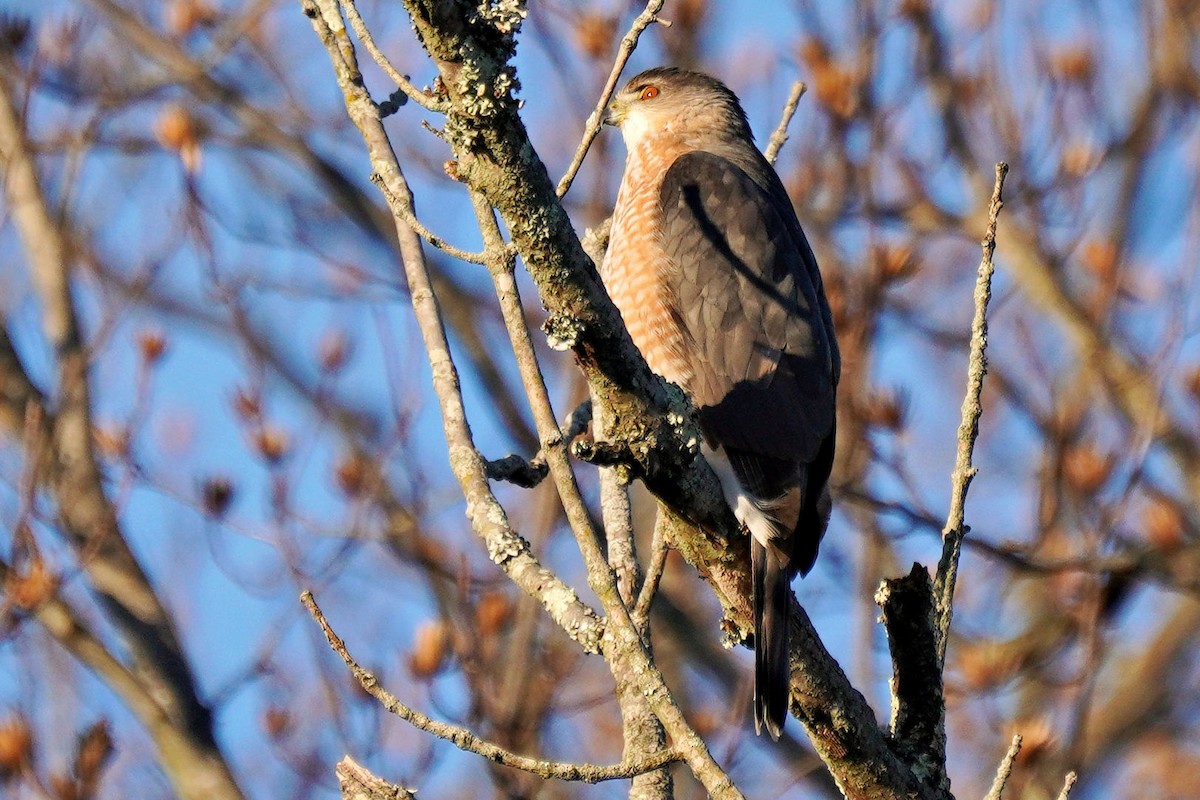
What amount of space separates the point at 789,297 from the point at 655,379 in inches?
69.8

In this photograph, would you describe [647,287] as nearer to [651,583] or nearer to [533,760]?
[651,583]

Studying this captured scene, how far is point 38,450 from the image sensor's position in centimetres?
523

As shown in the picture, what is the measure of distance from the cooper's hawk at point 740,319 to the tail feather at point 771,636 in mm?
107

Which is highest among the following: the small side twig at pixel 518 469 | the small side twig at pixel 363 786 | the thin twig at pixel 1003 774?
the small side twig at pixel 518 469

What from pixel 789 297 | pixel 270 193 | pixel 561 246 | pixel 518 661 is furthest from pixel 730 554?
pixel 270 193

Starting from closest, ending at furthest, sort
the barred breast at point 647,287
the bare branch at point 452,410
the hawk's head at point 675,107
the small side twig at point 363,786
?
the small side twig at point 363,786 → the bare branch at point 452,410 → the barred breast at point 647,287 → the hawk's head at point 675,107

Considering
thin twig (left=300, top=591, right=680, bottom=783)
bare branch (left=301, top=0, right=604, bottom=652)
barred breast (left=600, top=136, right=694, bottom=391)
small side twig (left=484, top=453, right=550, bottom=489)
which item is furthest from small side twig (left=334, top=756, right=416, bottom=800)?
barred breast (left=600, top=136, right=694, bottom=391)

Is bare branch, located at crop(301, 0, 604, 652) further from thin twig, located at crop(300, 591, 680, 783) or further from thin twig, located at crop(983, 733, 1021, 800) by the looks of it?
thin twig, located at crop(983, 733, 1021, 800)

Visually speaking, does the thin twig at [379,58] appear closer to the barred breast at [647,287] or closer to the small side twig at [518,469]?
the small side twig at [518,469]

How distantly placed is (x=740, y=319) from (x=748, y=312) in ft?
0.15

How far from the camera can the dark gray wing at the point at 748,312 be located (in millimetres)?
3910

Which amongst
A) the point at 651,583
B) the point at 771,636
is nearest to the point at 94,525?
the point at 651,583

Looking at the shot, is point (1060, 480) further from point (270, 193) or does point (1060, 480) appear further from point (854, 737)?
point (270, 193)

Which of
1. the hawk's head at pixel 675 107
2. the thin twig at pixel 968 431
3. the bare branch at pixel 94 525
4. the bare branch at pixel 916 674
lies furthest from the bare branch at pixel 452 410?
the bare branch at pixel 94 525
